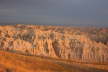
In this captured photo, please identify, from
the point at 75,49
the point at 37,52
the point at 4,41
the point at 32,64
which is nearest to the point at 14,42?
the point at 4,41

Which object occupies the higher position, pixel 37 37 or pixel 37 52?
pixel 37 37

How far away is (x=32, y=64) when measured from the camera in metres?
12.3

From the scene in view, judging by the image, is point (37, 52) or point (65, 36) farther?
point (65, 36)

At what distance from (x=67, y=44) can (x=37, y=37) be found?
8863 millimetres

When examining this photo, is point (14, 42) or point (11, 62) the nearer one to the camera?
point (11, 62)

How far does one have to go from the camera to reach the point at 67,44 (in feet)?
194

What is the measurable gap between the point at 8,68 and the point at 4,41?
44.3m

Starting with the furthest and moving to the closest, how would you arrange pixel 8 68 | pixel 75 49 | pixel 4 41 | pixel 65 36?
pixel 65 36 → pixel 75 49 → pixel 4 41 → pixel 8 68

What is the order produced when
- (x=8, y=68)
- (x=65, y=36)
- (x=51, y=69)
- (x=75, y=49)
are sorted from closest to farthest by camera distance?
(x=8, y=68) < (x=51, y=69) < (x=75, y=49) < (x=65, y=36)

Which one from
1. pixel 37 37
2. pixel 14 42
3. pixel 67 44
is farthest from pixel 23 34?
pixel 67 44

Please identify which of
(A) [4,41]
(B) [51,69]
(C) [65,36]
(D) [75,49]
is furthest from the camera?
(C) [65,36]

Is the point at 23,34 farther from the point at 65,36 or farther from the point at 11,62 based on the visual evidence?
the point at 11,62

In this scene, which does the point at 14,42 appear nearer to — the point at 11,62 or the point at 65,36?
the point at 65,36

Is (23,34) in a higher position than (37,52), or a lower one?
higher
